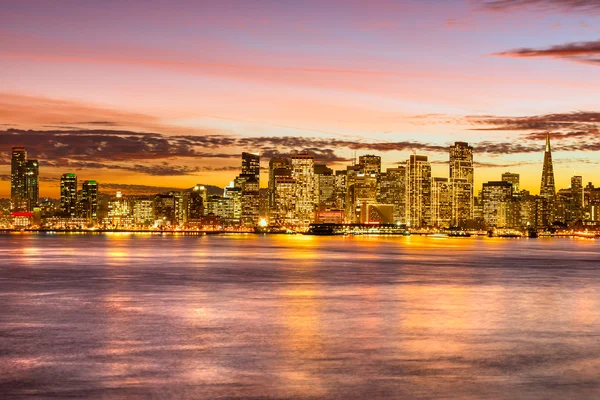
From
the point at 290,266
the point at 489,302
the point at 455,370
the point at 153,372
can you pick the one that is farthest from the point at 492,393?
the point at 290,266

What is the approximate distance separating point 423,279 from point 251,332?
37847 millimetres

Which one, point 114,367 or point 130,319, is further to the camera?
point 130,319

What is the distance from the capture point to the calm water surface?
24.5m

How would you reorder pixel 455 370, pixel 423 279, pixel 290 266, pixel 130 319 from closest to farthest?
pixel 455 370, pixel 130 319, pixel 423 279, pixel 290 266

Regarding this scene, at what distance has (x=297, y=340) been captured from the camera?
3362 centimetres

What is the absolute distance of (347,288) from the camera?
6059 cm

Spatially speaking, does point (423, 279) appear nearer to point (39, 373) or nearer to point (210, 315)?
point (210, 315)

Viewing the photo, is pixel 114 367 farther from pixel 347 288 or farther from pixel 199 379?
pixel 347 288

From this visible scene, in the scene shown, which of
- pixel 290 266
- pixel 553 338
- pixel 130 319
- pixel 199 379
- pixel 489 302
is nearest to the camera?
pixel 199 379

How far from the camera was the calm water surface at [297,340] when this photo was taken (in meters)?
24.5

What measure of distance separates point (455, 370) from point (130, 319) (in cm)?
1917

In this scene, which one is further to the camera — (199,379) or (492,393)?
(199,379)

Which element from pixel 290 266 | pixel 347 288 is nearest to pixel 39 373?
pixel 347 288

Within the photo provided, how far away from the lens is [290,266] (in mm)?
92938
